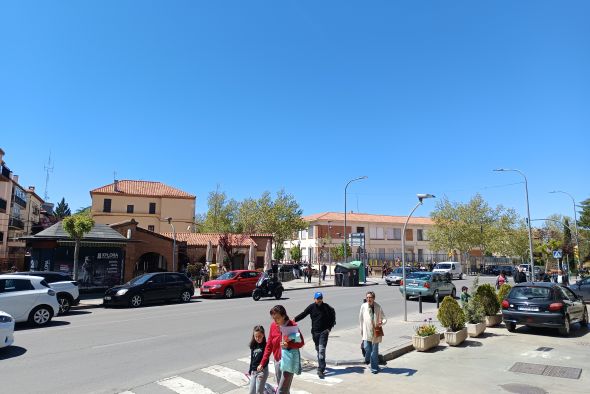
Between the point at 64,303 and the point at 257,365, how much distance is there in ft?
46.2

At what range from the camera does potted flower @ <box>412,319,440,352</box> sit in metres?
10.4

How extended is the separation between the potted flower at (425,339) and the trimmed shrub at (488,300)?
3998 mm

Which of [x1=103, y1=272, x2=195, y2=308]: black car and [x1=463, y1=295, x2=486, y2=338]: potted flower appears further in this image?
[x1=103, y1=272, x2=195, y2=308]: black car

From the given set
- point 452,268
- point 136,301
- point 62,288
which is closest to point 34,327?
point 62,288

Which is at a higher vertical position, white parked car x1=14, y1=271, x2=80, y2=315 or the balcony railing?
the balcony railing

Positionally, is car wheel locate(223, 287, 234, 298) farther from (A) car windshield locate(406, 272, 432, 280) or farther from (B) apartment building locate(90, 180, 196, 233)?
(B) apartment building locate(90, 180, 196, 233)

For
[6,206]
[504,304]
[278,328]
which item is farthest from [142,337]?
[6,206]

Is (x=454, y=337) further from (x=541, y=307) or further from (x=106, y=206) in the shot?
(x=106, y=206)

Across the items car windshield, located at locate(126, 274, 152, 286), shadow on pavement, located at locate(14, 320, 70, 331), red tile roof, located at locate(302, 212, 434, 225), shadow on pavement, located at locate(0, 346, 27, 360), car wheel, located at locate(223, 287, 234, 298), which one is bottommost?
shadow on pavement, located at locate(14, 320, 70, 331)

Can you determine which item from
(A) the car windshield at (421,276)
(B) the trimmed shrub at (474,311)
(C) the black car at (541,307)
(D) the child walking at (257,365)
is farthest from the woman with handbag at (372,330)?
(A) the car windshield at (421,276)

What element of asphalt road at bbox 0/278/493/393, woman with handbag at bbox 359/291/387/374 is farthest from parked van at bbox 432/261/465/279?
woman with handbag at bbox 359/291/387/374

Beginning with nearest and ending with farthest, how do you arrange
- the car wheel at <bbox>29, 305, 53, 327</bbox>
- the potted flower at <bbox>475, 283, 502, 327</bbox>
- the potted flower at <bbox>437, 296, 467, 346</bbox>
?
the potted flower at <bbox>437, 296, 467, 346</bbox> → the car wheel at <bbox>29, 305, 53, 327</bbox> → the potted flower at <bbox>475, 283, 502, 327</bbox>

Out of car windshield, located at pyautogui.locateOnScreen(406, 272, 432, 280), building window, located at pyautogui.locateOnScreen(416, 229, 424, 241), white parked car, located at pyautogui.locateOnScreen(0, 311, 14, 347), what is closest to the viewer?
white parked car, located at pyautogui.locateOnScreen(0, 311, 14, 347)

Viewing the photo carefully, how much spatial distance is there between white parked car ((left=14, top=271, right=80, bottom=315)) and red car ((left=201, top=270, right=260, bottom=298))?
775 centimetres
